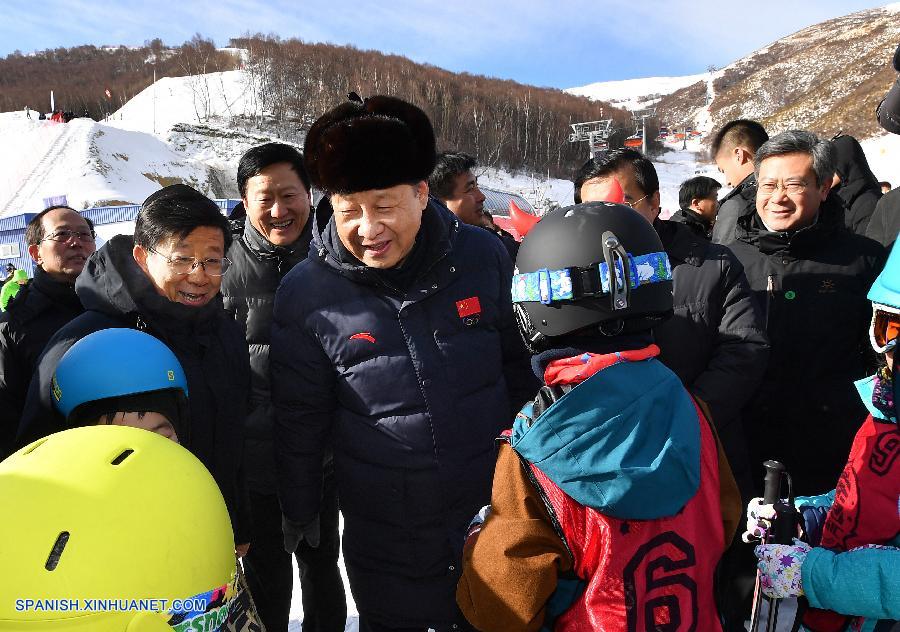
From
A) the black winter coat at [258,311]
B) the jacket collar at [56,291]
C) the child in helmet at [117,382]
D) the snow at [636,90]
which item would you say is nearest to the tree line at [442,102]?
the snow at [636,90]

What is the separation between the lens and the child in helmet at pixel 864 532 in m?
1.54

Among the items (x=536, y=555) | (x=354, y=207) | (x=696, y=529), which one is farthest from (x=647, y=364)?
(x=354, y=207)

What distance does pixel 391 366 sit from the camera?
6.23 ft

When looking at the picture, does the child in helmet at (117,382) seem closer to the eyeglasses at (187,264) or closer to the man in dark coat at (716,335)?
the eyeglasses at (187,264)

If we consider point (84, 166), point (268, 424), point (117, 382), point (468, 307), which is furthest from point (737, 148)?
point (84, 166)

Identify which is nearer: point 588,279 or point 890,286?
point 588,279

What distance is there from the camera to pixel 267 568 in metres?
2.69

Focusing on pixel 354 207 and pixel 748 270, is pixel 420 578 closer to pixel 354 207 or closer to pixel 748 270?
pixel 354 207

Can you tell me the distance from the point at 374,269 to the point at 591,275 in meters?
0.78

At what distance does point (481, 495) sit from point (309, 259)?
3.12 feet

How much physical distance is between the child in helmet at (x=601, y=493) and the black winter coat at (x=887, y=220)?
249cm

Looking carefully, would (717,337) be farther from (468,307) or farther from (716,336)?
(468,307)

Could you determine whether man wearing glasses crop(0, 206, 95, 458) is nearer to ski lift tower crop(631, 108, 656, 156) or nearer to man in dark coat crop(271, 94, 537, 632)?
man in dark coat crop(271, 94, 537, 632)

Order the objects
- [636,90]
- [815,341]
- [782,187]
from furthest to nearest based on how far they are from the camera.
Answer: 1. [636,90]
2. [782,187]
3. [815,341]
